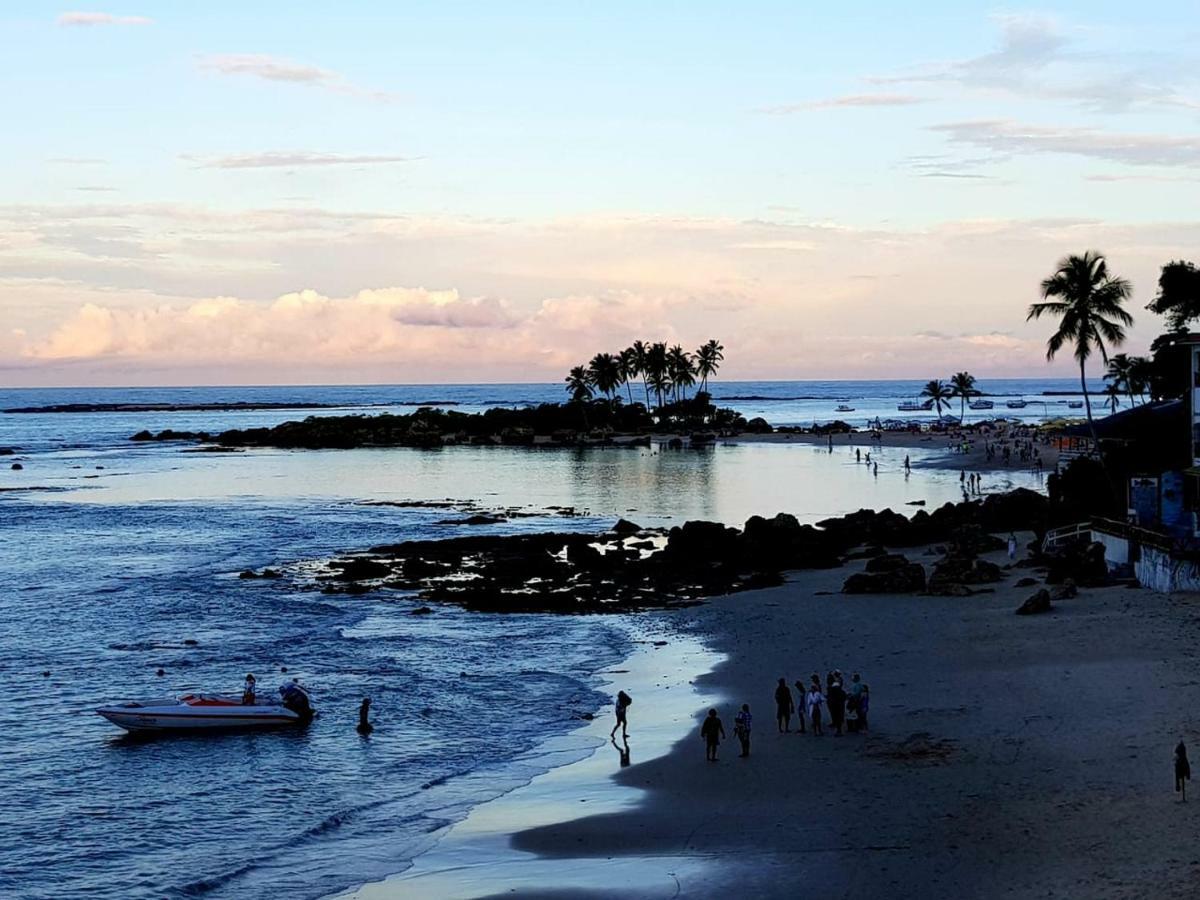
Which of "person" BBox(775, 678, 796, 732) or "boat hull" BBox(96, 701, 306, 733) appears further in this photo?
"boat hull" BBox(96, 701, 306, 733)

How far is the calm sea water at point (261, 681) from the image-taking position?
2477cm

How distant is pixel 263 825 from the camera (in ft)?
85.4

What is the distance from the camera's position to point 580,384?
163625mm

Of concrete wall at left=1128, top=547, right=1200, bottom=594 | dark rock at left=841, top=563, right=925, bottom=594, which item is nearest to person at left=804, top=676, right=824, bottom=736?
concrete wall at left=1128, top=547, right=1200, bottom=594

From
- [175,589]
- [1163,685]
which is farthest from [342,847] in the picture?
[175,589]

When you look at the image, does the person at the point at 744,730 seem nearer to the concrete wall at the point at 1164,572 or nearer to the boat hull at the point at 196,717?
the boat hull at the point at 196,717

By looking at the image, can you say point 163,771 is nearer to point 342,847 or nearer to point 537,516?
point 342,847

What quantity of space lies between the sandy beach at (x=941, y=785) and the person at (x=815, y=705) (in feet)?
1.60

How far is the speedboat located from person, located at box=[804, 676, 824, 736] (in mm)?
13639

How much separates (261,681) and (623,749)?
1445cm

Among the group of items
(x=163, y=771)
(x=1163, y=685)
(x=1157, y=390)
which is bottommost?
(x=163, y=771)

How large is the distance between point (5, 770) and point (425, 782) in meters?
10.5

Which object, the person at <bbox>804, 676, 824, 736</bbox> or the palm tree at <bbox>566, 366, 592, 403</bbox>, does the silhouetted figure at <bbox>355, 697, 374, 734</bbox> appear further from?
the palm tree at <bbox>566, 366, 592, 403</bbox>

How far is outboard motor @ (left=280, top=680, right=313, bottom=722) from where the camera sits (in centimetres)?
3394
